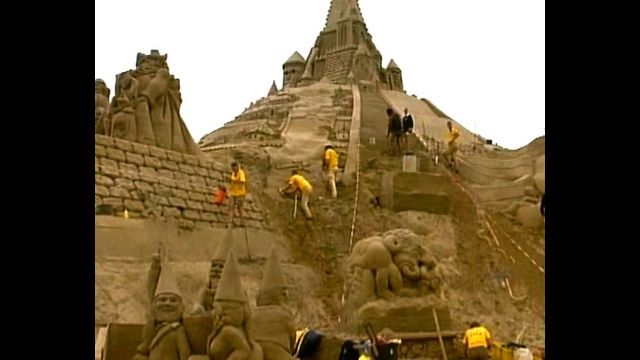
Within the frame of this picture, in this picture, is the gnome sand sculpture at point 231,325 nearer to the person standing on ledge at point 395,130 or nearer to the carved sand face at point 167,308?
the carved sand face at point 167,308

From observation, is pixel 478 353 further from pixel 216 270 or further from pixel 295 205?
pixel 295 205

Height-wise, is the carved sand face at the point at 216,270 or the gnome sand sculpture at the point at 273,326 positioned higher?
the carved sand face at the point at 216,270

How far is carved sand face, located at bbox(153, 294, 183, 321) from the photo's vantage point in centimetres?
645

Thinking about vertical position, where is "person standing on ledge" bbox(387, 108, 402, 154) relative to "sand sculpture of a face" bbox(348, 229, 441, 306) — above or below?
above

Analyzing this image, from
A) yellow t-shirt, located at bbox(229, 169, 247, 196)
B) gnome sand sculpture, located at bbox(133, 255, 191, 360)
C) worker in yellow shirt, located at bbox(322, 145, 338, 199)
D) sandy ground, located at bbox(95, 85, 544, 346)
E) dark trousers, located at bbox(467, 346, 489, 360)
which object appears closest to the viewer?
gnome sand sculpture, located at bbox(133, 255, 191, 360)

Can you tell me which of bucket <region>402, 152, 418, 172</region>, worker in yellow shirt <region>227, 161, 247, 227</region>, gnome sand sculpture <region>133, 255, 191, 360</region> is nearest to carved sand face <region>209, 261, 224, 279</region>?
gnome sand sculpture <region>133, 255, 191, 360</region>

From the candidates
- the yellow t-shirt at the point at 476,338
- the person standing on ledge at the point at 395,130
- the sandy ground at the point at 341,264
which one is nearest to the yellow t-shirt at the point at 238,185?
the sandy ground at the point at 341,264

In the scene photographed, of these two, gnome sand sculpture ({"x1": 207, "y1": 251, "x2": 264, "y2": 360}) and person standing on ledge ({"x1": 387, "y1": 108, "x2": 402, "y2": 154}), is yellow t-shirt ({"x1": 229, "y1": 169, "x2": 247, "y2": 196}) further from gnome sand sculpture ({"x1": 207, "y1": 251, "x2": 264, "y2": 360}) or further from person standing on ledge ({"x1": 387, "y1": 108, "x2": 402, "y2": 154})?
person standing on ledge ({"x1": 387, "y1": 108, "x2": 402, "y2": 154})

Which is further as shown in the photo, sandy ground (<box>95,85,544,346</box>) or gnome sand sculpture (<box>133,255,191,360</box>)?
sandy ground (<box>95,85,544,346</box>)

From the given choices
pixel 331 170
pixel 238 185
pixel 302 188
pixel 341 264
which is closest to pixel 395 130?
pixel 331 170

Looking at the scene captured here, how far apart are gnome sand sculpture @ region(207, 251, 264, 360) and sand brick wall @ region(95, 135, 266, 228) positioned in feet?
15.9

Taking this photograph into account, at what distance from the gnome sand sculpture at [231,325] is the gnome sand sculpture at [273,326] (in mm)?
265

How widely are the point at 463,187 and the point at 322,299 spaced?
22.4ft

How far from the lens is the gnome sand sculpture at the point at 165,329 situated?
6.36 meters
